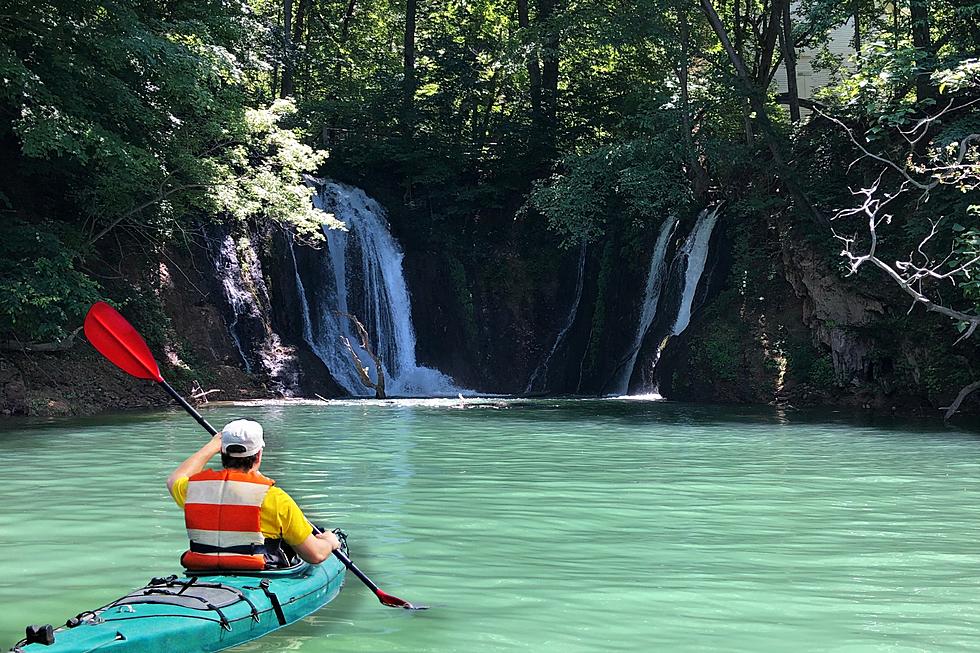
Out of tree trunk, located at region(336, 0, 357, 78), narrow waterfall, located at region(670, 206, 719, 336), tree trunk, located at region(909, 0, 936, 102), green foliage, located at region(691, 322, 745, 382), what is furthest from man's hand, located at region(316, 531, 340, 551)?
tree trunk, located at region(336, 0, 357, 78)

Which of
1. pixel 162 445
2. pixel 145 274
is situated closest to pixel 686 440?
pixel 162 445

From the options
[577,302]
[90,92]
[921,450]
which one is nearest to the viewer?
[921,450]

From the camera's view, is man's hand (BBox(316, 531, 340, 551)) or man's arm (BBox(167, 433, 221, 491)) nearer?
man's arm (BBox(167, 433, 221, 491))

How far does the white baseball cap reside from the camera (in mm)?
5105

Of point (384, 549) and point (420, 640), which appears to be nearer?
point (420, 640)

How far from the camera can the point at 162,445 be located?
13273 mm

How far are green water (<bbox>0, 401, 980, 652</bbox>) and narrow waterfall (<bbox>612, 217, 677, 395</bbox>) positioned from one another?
9122mm

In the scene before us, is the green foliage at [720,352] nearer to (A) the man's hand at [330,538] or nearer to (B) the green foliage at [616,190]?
(B) the green foliage at [616,190]

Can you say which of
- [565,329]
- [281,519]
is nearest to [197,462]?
[281,519]

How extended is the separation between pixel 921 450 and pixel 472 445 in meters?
5.23

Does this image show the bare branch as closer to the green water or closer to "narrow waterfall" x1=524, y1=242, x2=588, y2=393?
the green water

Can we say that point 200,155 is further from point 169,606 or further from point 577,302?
point 169,606

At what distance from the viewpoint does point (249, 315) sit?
23578 mm

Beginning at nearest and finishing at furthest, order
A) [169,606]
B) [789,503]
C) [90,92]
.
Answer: [169,606] < [789,503] < [90,92]
